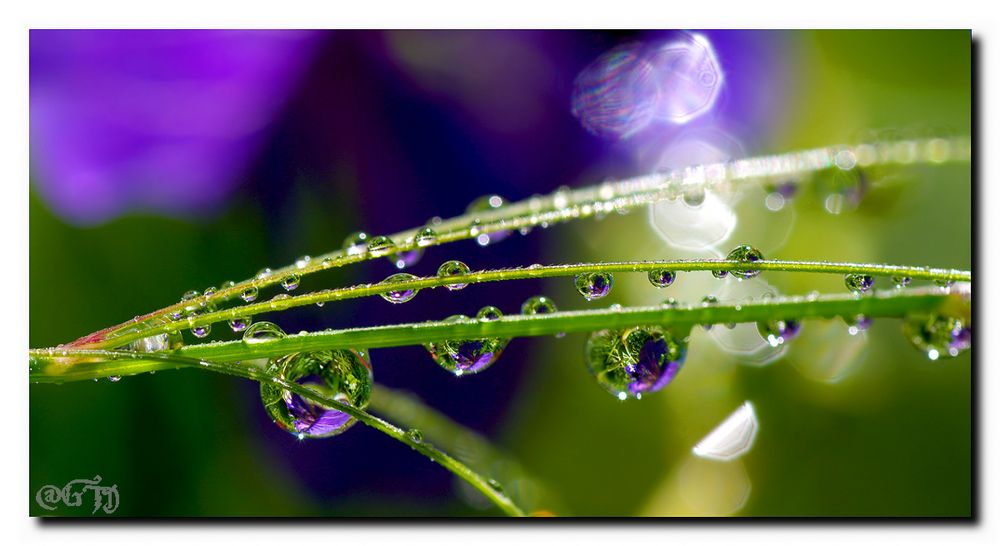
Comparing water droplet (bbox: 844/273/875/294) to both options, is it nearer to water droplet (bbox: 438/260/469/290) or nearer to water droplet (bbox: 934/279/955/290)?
water droplet (bbox: 934/279/955/290)

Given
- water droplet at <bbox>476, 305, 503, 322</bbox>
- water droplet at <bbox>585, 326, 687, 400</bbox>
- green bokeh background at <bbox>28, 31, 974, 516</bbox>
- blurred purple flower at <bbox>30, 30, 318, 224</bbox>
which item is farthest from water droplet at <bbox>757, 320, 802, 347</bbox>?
blurred purple flower at <bbox>30, 30, 318, 224</bbox>

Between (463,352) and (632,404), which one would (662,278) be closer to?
(463,352)

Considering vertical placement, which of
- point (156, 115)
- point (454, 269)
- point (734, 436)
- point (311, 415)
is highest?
point (156, 115)

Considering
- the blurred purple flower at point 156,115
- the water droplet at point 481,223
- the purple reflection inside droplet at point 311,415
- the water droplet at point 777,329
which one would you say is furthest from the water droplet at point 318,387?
the blurred purple flower at point 156,115

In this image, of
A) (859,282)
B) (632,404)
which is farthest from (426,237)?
(632,404)

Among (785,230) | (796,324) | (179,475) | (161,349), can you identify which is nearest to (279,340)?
(161,349)
